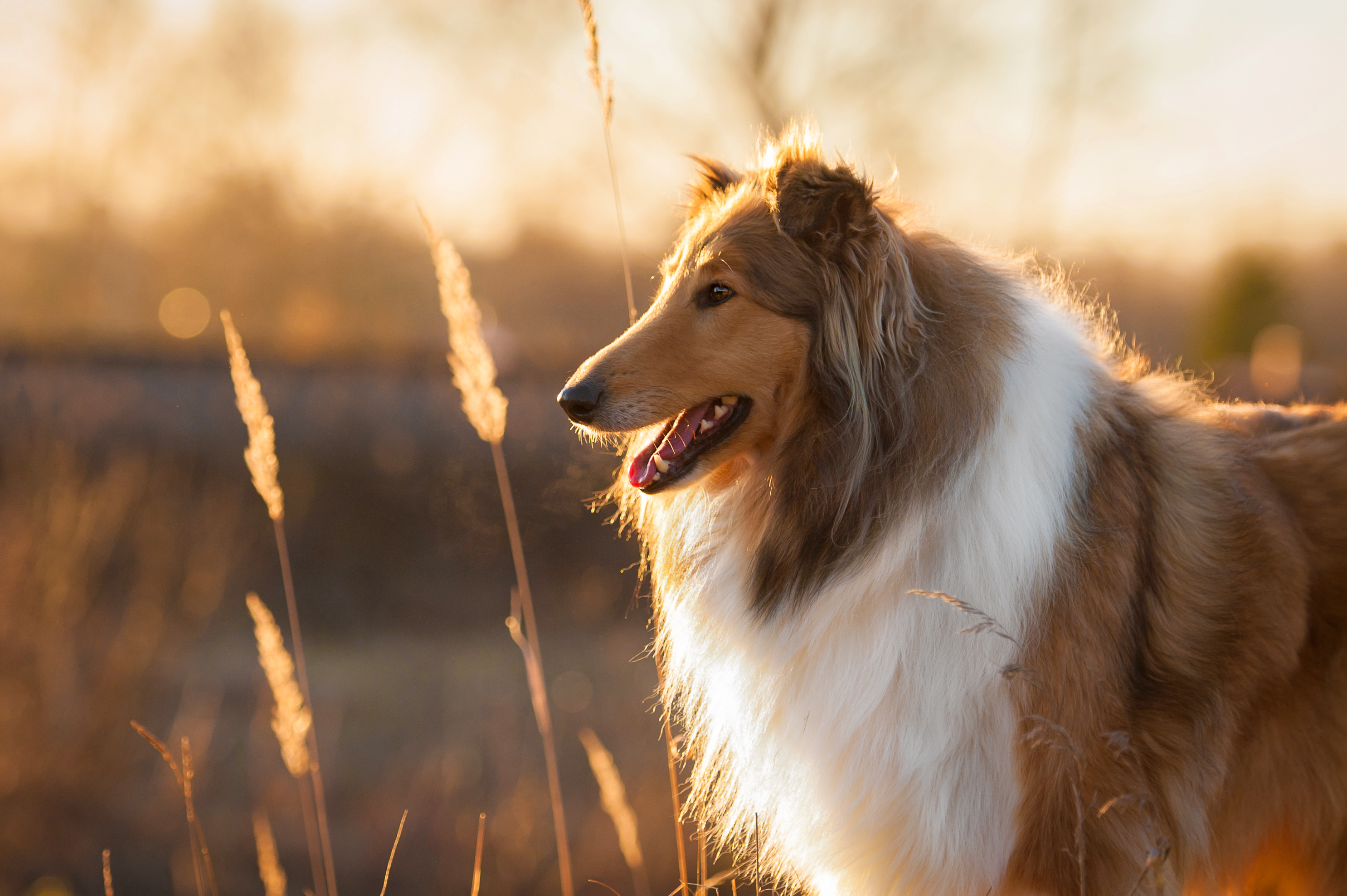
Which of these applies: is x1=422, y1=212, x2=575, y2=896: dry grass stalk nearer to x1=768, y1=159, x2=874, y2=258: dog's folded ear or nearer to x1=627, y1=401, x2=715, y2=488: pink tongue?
x1=627, y1=401, x2=715, y2=488: pink tongue

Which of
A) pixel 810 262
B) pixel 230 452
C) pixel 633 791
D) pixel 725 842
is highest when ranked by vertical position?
pixel 810 262

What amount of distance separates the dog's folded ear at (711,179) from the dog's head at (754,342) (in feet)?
1.15

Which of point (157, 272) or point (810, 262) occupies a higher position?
point (157, 272)

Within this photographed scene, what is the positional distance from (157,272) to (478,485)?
6.09 metres

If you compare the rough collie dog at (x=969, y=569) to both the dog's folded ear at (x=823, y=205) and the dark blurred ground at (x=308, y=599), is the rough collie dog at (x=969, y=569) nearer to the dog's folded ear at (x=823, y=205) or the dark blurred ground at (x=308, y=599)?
the dog's folded ear at (x=823, y=205)

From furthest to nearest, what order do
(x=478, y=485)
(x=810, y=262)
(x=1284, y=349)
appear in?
(x=1284, y=349) → (x=478, y=485) → (x=810, y=262)

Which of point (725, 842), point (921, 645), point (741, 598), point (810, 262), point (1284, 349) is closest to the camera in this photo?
point (921, 645)

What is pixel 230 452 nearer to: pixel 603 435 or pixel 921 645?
pixel 603 435

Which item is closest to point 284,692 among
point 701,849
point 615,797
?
point 615,797

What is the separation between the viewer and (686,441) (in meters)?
2.28

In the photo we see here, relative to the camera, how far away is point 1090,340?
8.11ft

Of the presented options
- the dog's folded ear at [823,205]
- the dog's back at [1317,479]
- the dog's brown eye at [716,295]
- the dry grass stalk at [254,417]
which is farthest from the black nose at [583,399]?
the dog's back at [1317,479]

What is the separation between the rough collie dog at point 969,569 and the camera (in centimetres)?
198

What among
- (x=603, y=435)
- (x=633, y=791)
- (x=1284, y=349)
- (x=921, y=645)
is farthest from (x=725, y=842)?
(x=1284, y=349)
